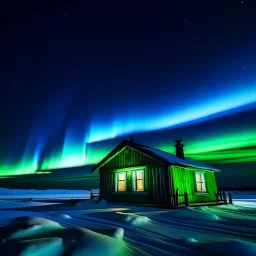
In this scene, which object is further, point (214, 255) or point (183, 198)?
point (183, 198)

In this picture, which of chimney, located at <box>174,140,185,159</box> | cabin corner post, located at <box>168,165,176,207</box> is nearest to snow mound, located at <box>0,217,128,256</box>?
cabin corner post, located at <box>168,165,176,207</box>

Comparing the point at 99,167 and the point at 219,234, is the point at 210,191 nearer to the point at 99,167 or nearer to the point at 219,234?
the point at 99,167

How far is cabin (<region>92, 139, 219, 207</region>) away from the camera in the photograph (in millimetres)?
13695

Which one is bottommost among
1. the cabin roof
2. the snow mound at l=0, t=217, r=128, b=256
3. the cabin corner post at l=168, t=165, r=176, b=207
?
the snow mound at l=0, t=217, r=128, b=256

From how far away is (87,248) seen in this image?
375 cm

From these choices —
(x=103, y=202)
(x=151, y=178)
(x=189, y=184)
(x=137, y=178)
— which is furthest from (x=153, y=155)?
(x=103, y=202)

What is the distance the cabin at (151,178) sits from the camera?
13695 millimetres

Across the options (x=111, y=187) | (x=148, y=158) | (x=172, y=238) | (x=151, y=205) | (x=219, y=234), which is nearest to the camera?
(x=172, y=238)

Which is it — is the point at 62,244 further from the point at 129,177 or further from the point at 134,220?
the point at 129,177

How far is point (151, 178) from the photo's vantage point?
14359mm

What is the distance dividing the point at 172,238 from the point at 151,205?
8.73 meters

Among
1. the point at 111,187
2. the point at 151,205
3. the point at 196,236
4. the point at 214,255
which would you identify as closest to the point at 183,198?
the point at 151,205

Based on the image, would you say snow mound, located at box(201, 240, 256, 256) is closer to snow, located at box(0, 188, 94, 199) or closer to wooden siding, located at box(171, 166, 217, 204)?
wooden siding, located at box(171, 166, 217, 204)

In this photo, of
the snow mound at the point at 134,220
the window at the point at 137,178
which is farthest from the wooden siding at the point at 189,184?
the snow mound at the point at 134,220
